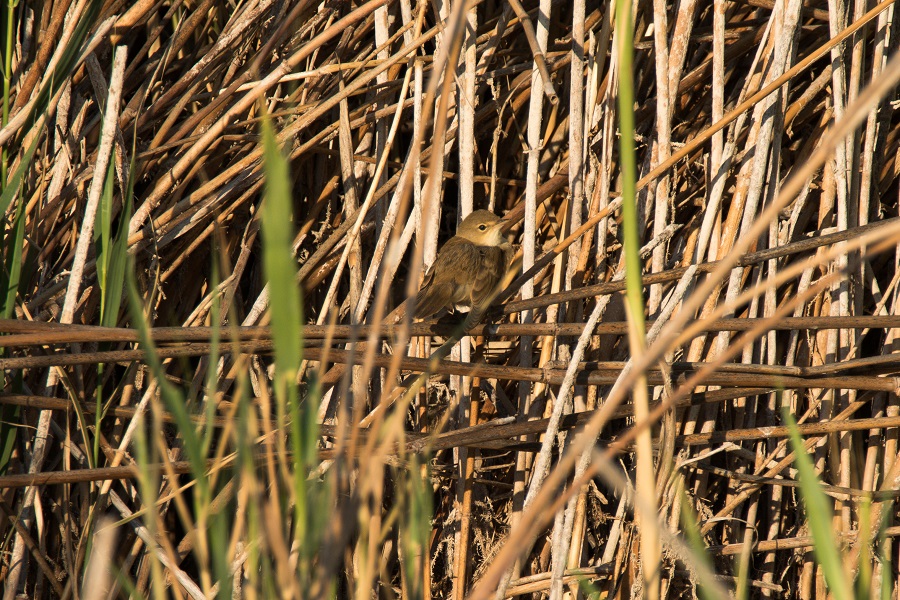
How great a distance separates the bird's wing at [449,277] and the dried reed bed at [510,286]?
0.49 feet

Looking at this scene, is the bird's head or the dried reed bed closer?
the dried reed bed

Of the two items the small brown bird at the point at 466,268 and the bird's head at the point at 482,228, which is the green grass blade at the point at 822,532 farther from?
the bird's head at the point at 482,228

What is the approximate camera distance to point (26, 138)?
310 cm

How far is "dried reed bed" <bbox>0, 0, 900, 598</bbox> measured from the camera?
9.19 ft

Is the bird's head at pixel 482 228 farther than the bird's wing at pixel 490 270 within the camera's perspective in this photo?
Yes

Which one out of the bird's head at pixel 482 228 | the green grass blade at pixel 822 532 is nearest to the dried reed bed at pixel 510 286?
the bird's head at pixel 482 228

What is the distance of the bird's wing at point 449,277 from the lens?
10.6 ft

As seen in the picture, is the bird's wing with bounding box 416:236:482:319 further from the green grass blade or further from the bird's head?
the green grass blade

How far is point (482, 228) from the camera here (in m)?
3.37

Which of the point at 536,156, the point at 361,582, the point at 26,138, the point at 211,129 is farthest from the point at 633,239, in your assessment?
the point at 26,138

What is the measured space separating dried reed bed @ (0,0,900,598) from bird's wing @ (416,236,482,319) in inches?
5.9

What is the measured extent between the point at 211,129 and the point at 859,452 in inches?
101

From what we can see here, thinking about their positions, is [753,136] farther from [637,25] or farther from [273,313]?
[273,313]

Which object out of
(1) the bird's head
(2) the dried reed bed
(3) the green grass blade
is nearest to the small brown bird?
(1) the bird's head
